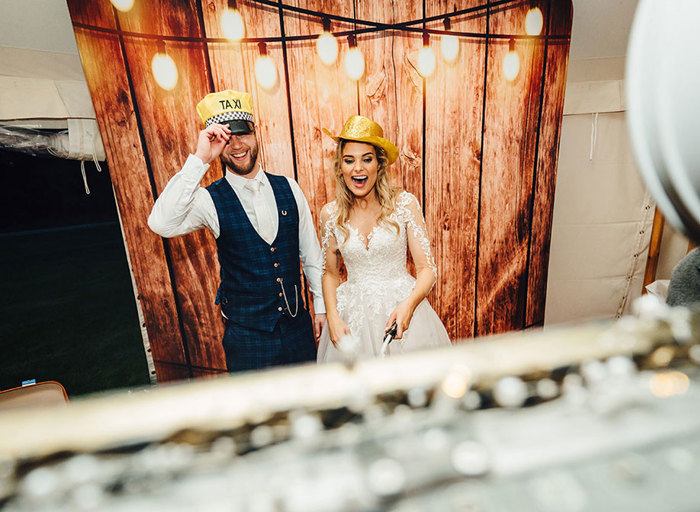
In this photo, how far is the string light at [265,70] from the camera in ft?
6.15

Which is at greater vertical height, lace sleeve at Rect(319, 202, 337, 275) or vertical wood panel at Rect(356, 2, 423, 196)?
vertical wood panel at Rect(356, 2, 423, 196)

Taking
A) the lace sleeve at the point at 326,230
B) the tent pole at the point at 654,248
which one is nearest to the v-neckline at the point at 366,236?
the lace sleeve at the point at 326,230

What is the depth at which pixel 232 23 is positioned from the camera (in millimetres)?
1811

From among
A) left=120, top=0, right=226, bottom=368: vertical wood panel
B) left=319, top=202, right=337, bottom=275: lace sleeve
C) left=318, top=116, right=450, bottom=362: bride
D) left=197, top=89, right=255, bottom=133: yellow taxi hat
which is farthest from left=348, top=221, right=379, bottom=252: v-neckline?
left=120, top=0, right=226, bottom=368: vertical wood panel

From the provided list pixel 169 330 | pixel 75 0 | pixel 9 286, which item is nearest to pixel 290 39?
pixel 75 0

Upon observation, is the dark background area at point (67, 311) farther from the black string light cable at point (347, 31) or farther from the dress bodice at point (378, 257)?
the dress bodice at point (378, 257)

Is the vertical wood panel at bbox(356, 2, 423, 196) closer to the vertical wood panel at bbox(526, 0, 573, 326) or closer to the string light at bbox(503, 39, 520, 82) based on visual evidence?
the string light at bbox(503, 39, 520, 82)

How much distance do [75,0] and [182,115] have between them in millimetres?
679

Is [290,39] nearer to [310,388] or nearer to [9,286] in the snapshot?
[310,388]

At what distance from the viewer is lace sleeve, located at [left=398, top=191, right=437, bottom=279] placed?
1.89 metres

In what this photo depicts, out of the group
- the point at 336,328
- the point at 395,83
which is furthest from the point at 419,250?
the point at 395,83

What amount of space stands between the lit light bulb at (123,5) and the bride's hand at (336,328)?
192 cm

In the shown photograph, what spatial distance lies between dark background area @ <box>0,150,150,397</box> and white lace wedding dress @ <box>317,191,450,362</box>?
1.73m

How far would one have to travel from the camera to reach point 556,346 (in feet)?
1.34
